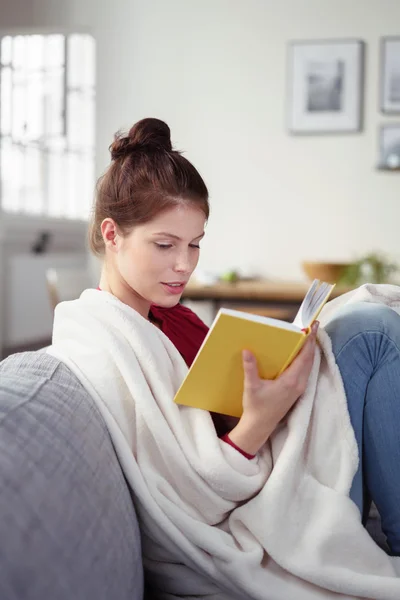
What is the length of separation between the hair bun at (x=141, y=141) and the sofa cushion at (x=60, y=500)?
42 cm

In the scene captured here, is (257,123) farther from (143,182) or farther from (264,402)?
(264,402)

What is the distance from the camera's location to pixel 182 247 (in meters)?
1.29

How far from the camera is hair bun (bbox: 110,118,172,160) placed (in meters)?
1.36

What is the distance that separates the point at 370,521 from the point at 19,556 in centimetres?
88

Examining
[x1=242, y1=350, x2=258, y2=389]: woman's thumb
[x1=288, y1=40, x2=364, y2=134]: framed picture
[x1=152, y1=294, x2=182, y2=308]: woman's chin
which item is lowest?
[x1=242, y1=350, x2=258, y2=389]: woman's thumb

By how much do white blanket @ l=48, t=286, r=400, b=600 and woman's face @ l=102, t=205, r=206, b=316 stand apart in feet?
0.29

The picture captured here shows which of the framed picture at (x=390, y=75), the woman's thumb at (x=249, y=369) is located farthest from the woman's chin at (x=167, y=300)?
the framed picture at (x=390, y=75)

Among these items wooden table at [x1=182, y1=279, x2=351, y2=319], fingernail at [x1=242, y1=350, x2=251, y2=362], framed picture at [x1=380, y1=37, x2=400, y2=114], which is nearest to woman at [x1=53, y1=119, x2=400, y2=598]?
fingernail at [x1=242, y1=350, x2=251, y2=362]

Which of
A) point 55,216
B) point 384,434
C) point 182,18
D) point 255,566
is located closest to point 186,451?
point 255,566

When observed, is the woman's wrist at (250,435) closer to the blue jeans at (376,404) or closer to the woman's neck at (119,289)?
the blue jeans at (376,404)

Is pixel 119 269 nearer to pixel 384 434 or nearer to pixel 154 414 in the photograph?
pixel 154 414

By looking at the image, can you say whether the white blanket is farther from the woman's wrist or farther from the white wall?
the white wall

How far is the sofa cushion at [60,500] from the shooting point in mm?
748

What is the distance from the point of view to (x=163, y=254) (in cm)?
129
